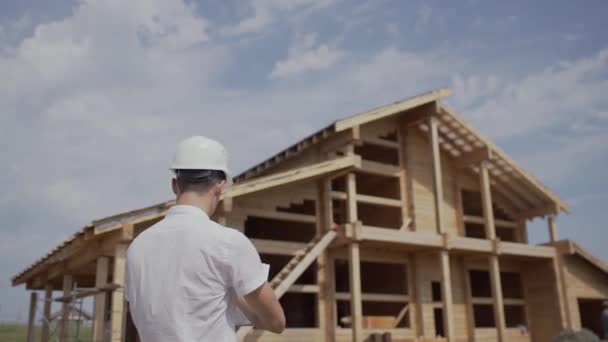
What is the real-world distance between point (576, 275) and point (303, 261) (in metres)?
11.6

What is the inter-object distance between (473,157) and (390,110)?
14.6 feet

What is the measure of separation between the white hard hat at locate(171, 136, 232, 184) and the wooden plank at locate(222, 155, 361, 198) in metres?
11.6

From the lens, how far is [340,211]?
66.6ft

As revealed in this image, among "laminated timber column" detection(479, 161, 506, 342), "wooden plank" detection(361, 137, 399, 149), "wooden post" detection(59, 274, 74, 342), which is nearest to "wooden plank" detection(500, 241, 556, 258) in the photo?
"laminated timber column" detection(479, 161, 506, 342)

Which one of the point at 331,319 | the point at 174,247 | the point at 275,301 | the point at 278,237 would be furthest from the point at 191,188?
the point at 278,237

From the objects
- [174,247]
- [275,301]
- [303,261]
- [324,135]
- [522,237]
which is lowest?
[275,301]

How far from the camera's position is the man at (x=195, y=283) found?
71.4 inches

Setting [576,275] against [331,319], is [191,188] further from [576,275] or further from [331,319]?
[576,275]

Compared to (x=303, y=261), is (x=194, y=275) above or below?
below

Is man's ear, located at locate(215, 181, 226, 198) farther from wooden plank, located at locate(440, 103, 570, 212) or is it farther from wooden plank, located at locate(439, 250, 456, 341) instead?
wooden plank, located at locate(440, 103, 570, 212)

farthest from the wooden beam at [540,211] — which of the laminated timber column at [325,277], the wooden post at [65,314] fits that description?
the wooden post at [65,314]

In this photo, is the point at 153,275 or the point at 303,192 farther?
the point at 303,192

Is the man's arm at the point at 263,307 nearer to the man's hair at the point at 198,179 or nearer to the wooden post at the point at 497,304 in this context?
the man's hair at the point at 198,179

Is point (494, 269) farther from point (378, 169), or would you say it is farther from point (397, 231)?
point (378, 169)
